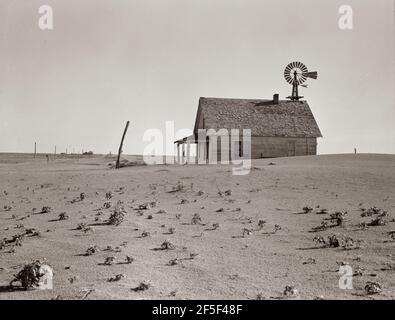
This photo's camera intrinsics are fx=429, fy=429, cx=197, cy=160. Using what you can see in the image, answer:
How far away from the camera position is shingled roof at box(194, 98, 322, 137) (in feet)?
120

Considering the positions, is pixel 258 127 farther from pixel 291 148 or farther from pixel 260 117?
pixel 291 148

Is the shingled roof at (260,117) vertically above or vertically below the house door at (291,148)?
above

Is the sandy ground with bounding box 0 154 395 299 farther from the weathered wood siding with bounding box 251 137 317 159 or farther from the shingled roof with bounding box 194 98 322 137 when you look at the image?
the shingled roof with bounding box 194 98 322 137

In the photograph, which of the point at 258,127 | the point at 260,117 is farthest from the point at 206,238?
the point at 260,117

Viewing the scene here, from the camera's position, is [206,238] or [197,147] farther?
[197,147]

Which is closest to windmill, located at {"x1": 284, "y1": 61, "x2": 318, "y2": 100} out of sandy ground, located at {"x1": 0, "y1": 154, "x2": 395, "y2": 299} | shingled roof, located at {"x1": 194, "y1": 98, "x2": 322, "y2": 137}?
shingled roof, located at {"x1": 194, "y1": 98, "x2": 322, "y2": 137}

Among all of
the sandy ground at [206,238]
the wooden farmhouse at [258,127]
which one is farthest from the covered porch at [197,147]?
the sandy ground at [206,238]

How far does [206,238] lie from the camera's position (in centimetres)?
1045

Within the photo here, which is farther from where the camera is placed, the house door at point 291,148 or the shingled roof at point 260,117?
the house door at point 291,148

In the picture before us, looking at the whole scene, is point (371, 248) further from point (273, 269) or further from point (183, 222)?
point (183, 222)

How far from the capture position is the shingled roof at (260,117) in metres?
36.6

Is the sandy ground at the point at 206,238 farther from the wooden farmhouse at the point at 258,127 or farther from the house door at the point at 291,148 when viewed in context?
the house door at the point at 291,148

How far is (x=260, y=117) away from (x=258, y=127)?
1.55 m

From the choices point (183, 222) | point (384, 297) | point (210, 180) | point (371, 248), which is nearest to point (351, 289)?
point (384, 297)
